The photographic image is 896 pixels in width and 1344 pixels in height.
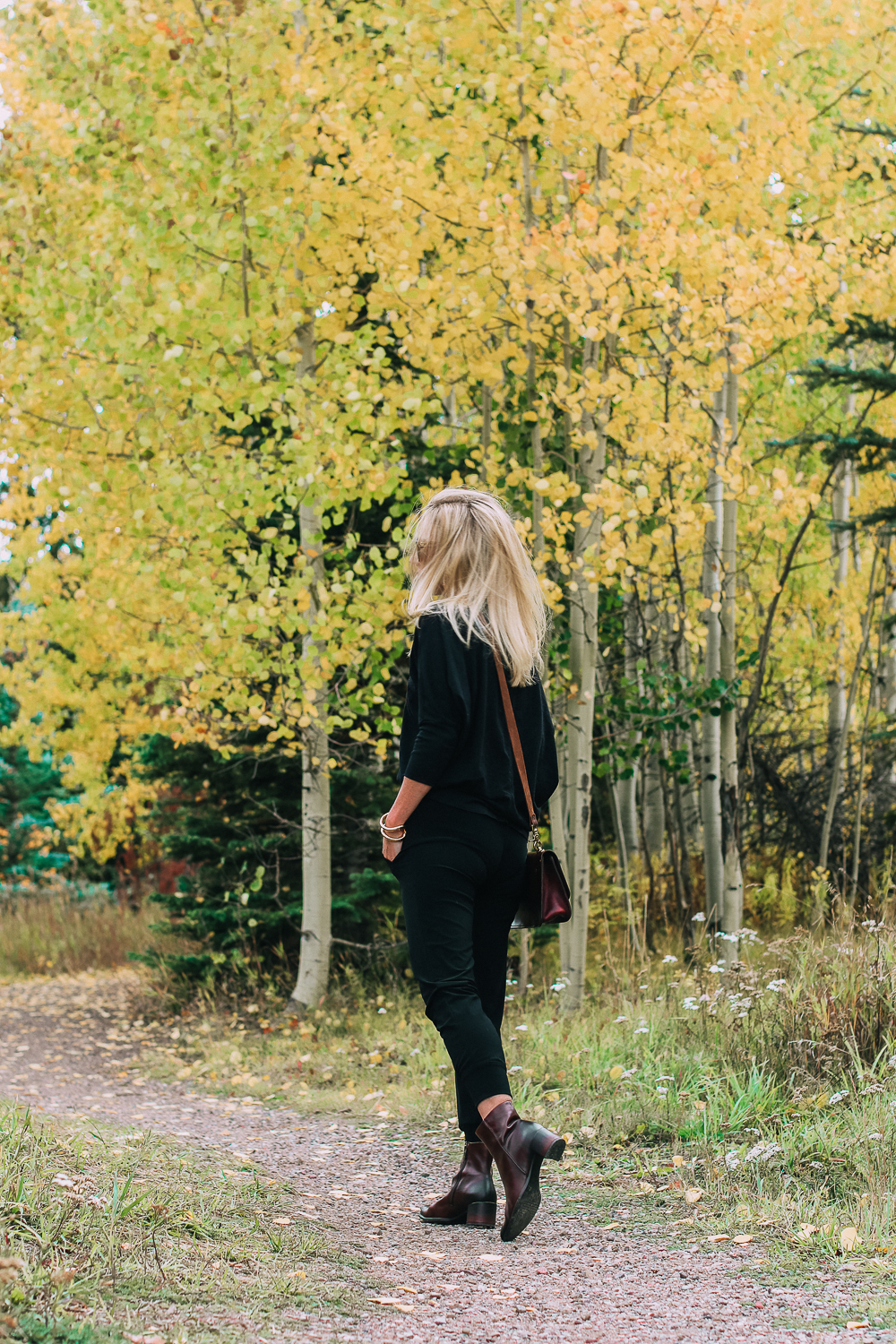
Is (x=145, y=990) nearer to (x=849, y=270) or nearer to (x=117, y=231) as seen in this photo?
(x=117, y=231)

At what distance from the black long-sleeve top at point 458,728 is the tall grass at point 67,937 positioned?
24.7 feet

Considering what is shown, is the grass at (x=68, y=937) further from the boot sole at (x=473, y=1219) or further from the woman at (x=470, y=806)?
the woman at (x=470, y=806)

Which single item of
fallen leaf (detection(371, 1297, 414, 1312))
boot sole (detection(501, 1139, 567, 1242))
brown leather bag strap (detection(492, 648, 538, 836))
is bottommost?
fallen leaf (detection(371, 1297, 414, 1312))

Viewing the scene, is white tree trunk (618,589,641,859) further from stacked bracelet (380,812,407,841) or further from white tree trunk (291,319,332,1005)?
stacked bracelet (380,812,407,841)

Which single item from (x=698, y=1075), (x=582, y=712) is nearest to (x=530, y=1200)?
(x=698, y=1075)

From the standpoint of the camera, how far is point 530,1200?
2699mm

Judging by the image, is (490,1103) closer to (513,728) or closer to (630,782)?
(513,728)

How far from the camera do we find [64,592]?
10430 mm

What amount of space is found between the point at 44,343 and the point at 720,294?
3466 mm

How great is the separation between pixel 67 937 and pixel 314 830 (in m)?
5.18

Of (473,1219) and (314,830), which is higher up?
(314,830)

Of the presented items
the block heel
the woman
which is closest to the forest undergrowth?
the block heel

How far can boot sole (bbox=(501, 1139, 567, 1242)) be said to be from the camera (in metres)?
2.65

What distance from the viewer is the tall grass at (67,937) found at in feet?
33.5
